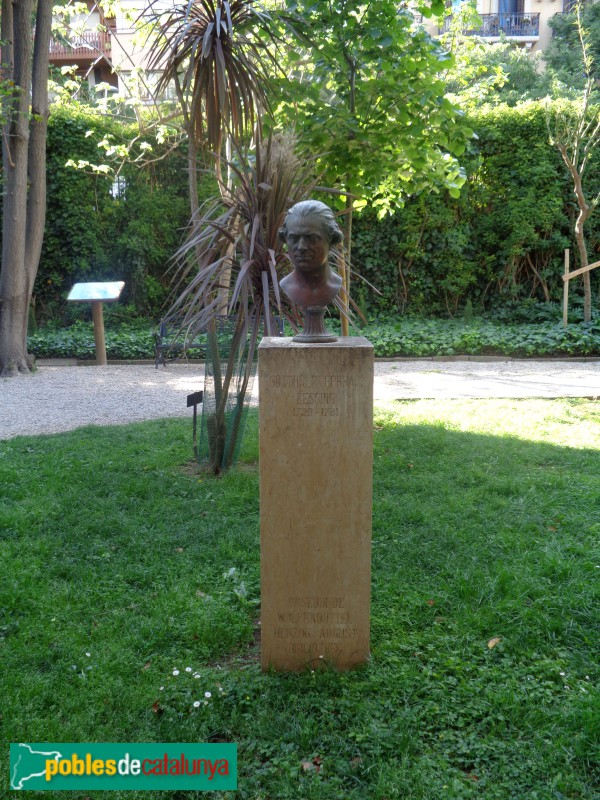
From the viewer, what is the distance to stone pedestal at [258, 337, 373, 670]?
2.71 metres

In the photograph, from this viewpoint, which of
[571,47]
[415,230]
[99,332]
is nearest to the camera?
[99,332]

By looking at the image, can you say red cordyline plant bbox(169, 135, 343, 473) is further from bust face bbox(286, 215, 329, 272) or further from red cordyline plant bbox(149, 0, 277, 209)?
bust face bbox(286, 215, 329, 272)

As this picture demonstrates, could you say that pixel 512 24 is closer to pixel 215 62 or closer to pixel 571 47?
pixel 571 47

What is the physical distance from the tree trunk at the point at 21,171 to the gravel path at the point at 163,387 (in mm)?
815

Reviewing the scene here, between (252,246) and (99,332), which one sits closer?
(252,246)

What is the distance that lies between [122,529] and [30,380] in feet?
19.1

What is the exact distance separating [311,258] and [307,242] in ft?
0.24

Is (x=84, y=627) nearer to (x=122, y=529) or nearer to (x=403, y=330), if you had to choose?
(x=122, y=529)

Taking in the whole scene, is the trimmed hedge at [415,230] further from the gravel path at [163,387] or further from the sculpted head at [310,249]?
the sculpted head at [310,249]

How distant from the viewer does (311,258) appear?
114 inches

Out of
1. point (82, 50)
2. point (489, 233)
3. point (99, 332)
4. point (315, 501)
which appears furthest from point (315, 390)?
point (82, 50)

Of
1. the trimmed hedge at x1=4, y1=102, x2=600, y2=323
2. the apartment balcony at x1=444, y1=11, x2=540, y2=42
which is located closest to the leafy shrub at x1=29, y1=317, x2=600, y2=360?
the trimmed hedge at x1=4, y1=102, x2=600, y2=323

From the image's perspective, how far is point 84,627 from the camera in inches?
123

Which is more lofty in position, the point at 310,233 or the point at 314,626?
the point at 310,233
